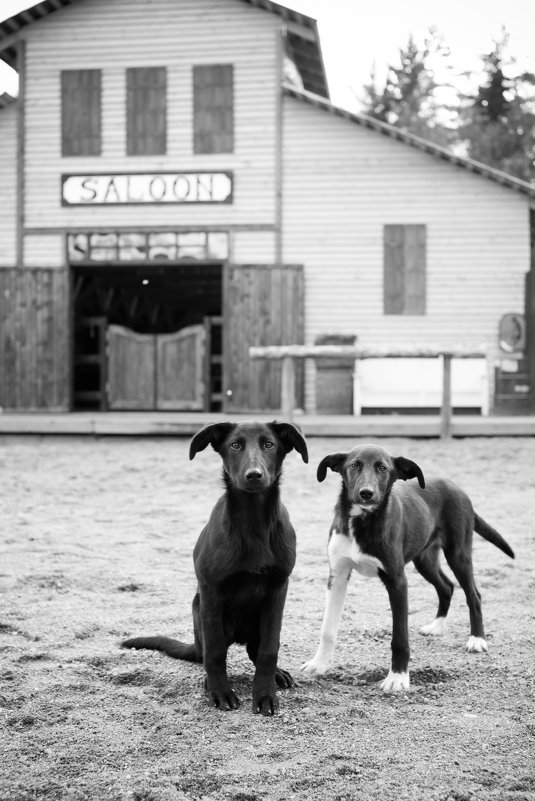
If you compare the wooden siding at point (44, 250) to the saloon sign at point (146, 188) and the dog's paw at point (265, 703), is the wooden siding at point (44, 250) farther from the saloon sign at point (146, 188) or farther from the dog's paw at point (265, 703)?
the dog's paw at point (265, 703)

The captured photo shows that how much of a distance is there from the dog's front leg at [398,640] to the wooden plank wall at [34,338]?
A: 535 inches

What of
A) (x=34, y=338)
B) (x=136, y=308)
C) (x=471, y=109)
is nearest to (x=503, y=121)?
(x=471, y=109)

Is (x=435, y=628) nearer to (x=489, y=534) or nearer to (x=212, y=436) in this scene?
(x=489, y=534)

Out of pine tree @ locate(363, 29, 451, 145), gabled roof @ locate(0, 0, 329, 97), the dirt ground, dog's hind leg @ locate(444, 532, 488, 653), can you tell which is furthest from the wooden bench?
pine tree @ locate(363, 29, 451, 145)

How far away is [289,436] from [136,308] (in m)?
18.4

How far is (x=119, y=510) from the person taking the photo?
8008 millimetres

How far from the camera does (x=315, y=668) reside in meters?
3.74

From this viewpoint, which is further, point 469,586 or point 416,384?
point 416,384

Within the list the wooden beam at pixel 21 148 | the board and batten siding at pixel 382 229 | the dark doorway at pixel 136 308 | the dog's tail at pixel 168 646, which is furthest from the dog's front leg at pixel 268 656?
the wooden beam at pixel 21 148

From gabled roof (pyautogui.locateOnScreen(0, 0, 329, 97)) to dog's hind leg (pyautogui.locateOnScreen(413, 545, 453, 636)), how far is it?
13.9 m

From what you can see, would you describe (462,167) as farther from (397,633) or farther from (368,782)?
(368,782)

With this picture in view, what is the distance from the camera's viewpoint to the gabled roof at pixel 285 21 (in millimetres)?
16094

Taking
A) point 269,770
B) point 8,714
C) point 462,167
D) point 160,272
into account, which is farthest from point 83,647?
point 160,272

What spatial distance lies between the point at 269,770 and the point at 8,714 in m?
1.00
